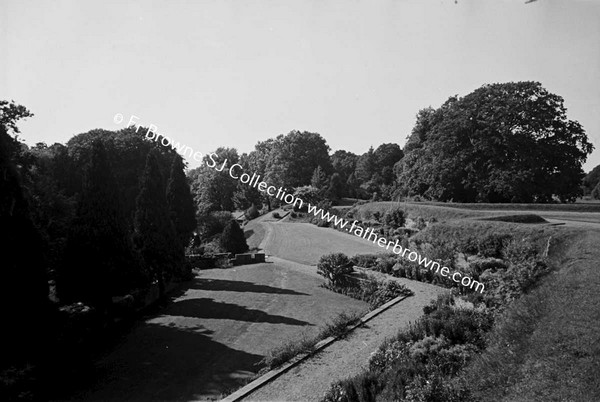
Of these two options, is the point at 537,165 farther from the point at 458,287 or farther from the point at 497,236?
the point at 458,287

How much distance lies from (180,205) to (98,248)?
9901 mm

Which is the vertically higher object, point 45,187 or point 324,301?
point 45,187

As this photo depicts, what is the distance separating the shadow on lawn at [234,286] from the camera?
1693 cm

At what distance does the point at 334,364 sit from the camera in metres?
9.10

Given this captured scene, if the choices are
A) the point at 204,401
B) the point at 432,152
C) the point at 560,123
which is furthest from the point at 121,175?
the point at 560,123

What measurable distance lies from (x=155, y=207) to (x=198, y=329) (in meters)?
6.72

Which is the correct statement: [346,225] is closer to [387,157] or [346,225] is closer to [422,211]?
[422,211]

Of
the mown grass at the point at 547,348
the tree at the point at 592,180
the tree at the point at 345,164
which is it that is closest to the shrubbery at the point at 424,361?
the mown grass at the point at 547,348

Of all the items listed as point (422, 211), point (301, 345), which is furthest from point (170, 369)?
point (422, 211)

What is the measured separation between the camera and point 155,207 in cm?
1684

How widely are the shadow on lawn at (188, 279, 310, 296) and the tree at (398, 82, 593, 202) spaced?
20.0 metres

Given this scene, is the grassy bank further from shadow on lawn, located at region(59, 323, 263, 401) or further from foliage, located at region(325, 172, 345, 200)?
foliage, located at region(325, 172, 345, 200)

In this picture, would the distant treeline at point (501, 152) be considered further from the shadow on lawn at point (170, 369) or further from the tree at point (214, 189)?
the tree at point (214, 189)

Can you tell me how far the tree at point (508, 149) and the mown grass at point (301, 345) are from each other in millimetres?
21989
